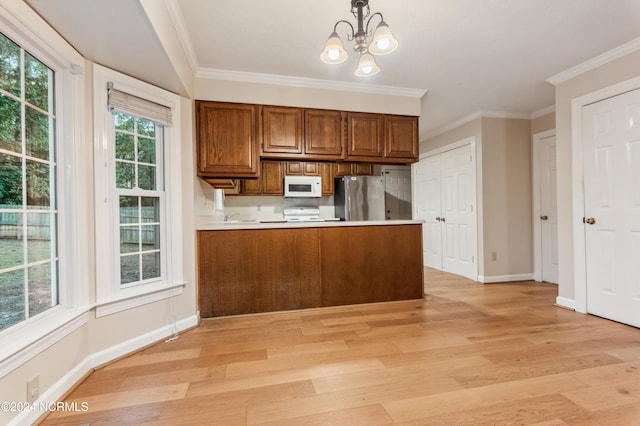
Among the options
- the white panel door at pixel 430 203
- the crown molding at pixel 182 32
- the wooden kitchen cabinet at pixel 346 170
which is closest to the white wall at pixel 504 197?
the white panel door at pixel 430 203

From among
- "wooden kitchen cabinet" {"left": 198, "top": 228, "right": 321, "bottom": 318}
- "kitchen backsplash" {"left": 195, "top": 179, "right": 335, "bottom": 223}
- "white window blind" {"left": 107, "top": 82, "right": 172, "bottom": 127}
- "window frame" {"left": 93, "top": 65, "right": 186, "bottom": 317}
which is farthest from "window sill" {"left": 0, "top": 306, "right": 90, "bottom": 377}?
"kitchen backsplash" {"left": 195, "top": 179, "right": 335, "bottom": 223}

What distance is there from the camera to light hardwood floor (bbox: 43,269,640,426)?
56.3 inches

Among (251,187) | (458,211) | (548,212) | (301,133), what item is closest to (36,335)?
(301,133)

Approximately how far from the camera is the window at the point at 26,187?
1.39 metres

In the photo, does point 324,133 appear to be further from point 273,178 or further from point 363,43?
point 273,178

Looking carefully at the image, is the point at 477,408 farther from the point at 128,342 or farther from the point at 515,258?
the point at 515,258

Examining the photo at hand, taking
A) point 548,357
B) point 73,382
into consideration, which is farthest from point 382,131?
point 73,382

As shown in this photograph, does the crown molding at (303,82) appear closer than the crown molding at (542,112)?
Yes

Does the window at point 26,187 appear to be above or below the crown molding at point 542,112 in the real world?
below

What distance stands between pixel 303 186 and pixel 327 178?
18.4 inches

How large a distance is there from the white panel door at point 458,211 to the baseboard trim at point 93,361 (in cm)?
374

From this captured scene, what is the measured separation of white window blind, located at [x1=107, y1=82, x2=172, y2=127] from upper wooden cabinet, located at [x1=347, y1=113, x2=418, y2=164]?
1780 mm

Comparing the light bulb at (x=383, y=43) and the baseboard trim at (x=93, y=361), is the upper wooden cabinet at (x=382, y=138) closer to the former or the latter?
the light bulb at (x=383, y=43)

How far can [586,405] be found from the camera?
1.47m
